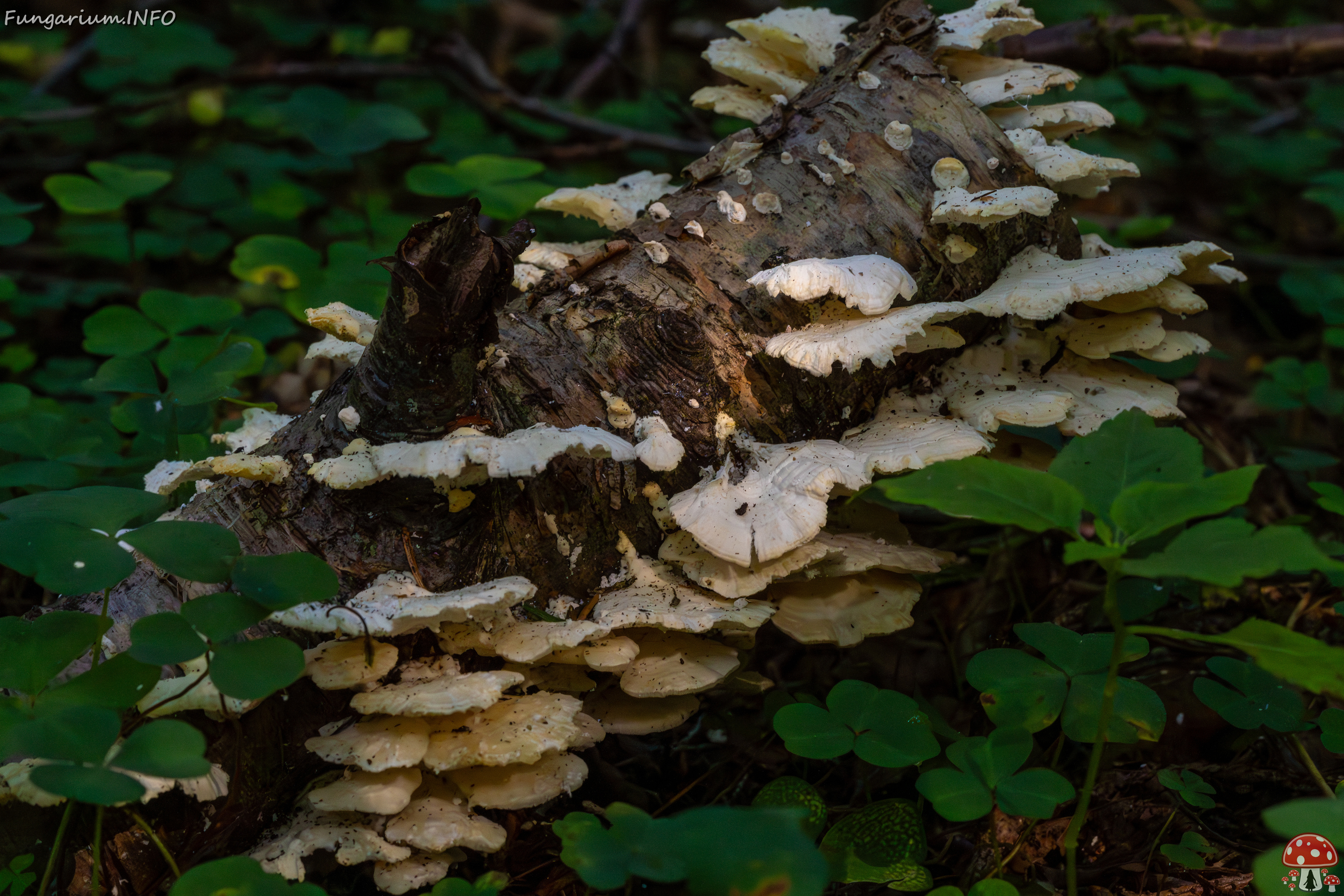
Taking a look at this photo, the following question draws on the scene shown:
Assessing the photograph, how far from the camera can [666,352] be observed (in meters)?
2.53

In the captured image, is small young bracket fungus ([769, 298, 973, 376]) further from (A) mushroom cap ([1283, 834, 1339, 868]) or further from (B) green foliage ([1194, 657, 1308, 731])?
(A) mushroom cap ([1283, 834, 1339, 868])

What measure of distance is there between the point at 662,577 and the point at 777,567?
0.34 meters

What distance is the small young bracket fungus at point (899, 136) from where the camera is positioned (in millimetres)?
2842

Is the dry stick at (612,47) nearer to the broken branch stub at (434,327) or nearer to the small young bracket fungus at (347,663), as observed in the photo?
the broken branch stub at (434,327)

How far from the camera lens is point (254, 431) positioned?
2.83m

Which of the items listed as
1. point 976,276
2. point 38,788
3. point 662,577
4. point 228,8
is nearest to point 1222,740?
point 976,276

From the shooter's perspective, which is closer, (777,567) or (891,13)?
(777,567)

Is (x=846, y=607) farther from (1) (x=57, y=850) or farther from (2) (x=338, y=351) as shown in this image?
(1) (x=57, y=850)

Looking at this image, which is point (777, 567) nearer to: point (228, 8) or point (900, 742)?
point (900, 742)

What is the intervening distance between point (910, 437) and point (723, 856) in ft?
4.72

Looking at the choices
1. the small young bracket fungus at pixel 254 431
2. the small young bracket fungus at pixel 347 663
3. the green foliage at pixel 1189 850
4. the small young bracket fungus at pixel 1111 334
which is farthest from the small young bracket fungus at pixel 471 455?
the green foliage at pixel 1189 850

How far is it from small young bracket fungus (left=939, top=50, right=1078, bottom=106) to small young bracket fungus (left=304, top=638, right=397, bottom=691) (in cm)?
259

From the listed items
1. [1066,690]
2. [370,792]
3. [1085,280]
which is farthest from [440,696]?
[1085,280]

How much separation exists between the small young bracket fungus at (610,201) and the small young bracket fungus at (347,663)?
1467mm
